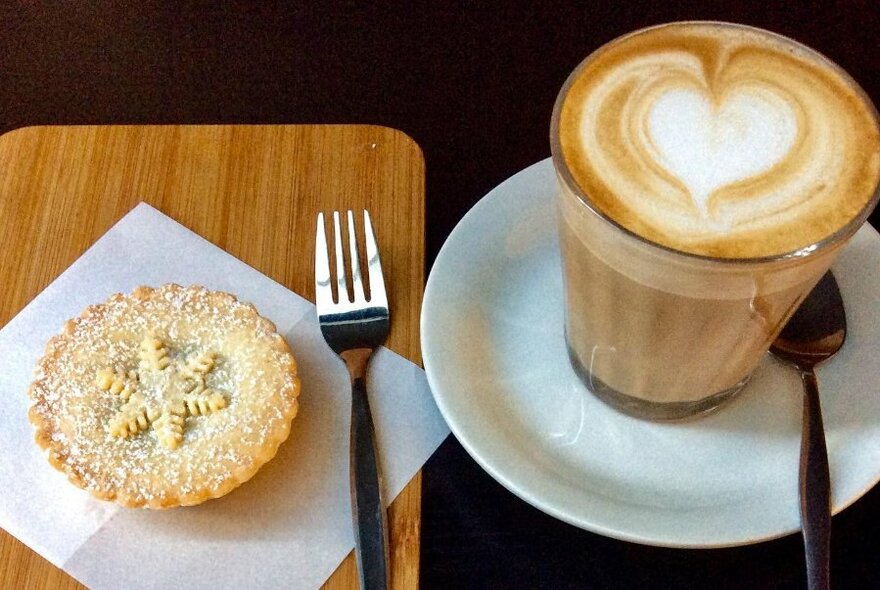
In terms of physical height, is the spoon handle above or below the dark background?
below

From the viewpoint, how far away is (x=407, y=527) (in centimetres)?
71

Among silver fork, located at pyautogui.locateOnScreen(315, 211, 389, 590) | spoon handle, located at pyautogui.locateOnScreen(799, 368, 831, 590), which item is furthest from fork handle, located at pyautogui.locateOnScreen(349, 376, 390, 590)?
spoon handle, located at pyautogui.locateOnScreen(799, 368, 831, 590)

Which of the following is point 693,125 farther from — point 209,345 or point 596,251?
point 209,345

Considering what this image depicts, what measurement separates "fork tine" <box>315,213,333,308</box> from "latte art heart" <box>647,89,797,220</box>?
14.6 inches

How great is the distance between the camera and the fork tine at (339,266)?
0.84m

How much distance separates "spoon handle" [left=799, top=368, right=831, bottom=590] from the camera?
0.63m

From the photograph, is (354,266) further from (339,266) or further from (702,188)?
(702,188)

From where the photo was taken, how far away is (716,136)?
0.62m

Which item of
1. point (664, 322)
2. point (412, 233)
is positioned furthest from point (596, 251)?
point (412, 233)

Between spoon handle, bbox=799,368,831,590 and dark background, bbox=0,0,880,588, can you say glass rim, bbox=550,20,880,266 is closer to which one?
spoon handle, bbox=799,368,831,590

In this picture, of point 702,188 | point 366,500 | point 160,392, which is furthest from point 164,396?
point 702,188

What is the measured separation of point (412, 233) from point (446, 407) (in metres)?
0.25

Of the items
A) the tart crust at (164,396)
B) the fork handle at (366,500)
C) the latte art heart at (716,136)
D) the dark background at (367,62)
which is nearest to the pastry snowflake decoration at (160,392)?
the tart crust at (164,396)

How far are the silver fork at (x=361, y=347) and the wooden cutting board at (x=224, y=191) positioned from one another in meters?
0.02
